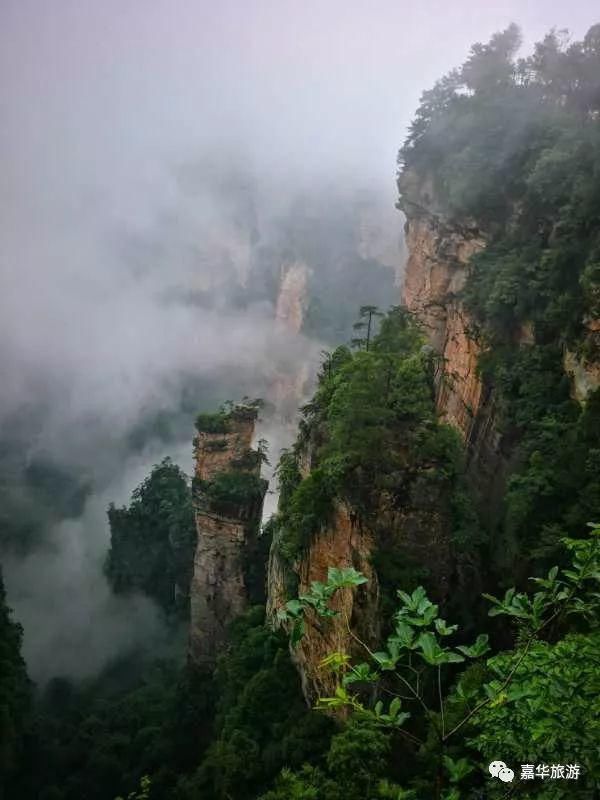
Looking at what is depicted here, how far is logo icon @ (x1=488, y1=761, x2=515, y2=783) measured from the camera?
365cm

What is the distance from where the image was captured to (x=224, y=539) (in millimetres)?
26078

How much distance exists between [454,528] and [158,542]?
96.5ft

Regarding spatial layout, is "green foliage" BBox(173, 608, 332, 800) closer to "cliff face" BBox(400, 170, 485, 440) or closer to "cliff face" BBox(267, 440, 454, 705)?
"cliff face" BBox(267, 440, 454, 705)

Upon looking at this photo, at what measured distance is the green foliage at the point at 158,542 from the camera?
3634cm

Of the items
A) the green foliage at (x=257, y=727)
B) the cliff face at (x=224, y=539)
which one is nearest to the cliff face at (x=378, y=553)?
the green foliage at (x=257, y=727)

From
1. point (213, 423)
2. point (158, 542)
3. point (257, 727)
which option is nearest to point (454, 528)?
point (257, 727)

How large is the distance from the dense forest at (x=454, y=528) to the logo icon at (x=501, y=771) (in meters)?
0.10

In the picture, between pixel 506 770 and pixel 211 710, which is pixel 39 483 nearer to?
pixel 211 710

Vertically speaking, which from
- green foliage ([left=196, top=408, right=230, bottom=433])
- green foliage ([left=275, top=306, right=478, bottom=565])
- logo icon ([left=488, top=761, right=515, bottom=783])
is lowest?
logo icon ([left=488, top=761, right=515, bottom=783])

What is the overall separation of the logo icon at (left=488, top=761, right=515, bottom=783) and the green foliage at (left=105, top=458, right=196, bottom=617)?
3353 cm

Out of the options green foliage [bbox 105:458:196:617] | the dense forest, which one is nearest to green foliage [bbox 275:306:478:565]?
the dense forest

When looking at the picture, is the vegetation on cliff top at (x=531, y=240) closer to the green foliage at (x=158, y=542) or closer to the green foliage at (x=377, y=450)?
the green foliage at (x=377, y=450)

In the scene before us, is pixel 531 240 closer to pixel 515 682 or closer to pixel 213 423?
pixel 213 423

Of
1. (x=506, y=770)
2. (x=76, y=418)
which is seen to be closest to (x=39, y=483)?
(x=76, y=418)
